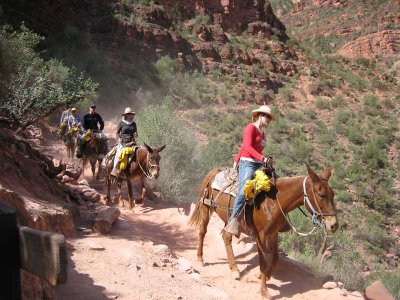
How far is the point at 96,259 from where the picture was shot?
610 cm

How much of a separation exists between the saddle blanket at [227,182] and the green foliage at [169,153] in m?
5.43

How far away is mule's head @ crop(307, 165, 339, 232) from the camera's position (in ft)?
18.2

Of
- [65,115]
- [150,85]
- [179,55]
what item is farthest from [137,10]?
[65,115]

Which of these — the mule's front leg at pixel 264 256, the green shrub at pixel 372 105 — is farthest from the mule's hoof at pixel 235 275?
the green shrub at pixel 372 105

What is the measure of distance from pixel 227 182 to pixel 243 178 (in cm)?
87

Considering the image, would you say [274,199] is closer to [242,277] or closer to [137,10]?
[242,277]

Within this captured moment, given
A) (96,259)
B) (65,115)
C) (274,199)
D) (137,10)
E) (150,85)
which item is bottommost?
(96,259)

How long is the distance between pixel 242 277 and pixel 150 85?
25.7 metres

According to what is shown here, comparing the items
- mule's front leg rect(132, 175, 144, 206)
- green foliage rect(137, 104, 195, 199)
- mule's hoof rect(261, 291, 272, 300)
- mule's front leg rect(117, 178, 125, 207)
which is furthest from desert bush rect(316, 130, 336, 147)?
mule's hoof rect(261, 291, 272, 300)

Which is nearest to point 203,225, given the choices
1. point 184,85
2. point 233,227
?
point 233,227

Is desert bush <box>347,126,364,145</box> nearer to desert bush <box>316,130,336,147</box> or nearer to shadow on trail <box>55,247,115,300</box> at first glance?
desert bush <box>316,130,336,147</box>

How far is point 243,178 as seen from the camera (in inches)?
254

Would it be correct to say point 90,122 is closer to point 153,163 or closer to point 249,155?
point 153,163

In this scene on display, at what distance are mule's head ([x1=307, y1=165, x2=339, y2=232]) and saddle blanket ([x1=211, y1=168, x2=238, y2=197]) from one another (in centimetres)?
162
